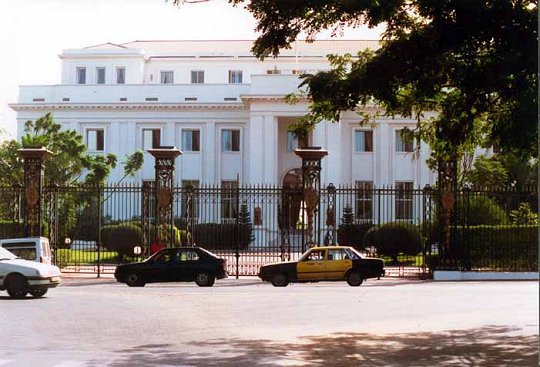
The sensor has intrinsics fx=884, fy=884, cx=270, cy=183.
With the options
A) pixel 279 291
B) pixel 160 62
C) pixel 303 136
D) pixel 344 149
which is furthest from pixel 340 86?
pixel 160 62

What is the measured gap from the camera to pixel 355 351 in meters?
11.5

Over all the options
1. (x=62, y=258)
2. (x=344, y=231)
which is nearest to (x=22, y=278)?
(x=62, y=258)

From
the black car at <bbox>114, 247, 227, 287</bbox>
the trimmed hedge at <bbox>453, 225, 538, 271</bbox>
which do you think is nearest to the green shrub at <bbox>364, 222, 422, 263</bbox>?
the trimmed hedge at <bbox>453, 225, 538, 271</bbox>

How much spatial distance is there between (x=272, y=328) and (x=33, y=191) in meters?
16.4

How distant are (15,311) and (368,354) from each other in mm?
7614

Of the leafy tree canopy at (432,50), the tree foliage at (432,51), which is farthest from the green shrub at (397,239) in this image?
the leafy tree canopy at (432,50)

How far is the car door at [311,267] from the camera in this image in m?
24.6

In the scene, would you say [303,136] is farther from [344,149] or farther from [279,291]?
[344,149]

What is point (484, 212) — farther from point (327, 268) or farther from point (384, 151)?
point (384, 151)

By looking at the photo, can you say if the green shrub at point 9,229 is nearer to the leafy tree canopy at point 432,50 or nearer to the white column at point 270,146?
the leafy tree canopy at point 432,50

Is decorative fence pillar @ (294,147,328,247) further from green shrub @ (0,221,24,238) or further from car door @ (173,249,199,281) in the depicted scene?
green shrub @ (0,221,24,238)

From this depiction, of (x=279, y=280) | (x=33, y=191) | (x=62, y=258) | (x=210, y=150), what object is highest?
(x=210, y=150)

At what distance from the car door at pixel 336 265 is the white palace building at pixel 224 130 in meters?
Answer: 29.4

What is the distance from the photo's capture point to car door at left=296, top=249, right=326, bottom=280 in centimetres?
2459
